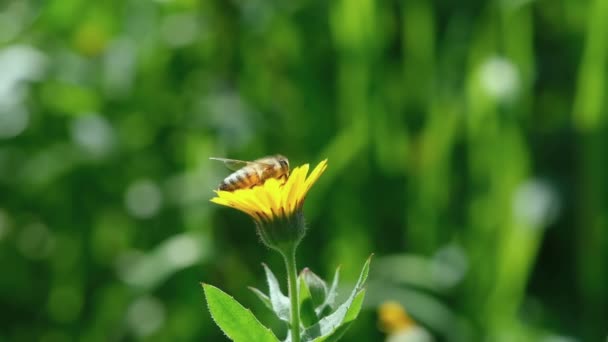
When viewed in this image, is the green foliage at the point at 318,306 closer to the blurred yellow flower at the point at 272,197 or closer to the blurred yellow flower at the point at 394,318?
the blurred yellow flower at the point at 272,197

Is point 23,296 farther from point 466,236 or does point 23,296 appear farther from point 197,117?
point 466,236

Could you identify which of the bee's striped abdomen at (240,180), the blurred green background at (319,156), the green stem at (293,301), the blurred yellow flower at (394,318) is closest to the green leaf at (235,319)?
the green stem at (293,301)

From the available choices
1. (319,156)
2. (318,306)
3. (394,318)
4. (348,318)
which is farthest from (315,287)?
(319,156)

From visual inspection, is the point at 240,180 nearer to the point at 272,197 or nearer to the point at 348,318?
the point at 272,197

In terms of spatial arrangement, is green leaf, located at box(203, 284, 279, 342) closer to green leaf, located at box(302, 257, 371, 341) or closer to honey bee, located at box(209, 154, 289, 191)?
green leaf, located at box(302, 257, 371, 341)

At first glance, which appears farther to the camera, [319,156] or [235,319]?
[319,156]

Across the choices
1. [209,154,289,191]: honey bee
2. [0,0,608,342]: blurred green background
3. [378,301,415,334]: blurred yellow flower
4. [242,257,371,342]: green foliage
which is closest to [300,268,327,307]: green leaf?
[242,257,371,342]: green foliage

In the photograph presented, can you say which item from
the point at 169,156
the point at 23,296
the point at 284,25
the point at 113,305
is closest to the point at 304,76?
the point at 284,25
